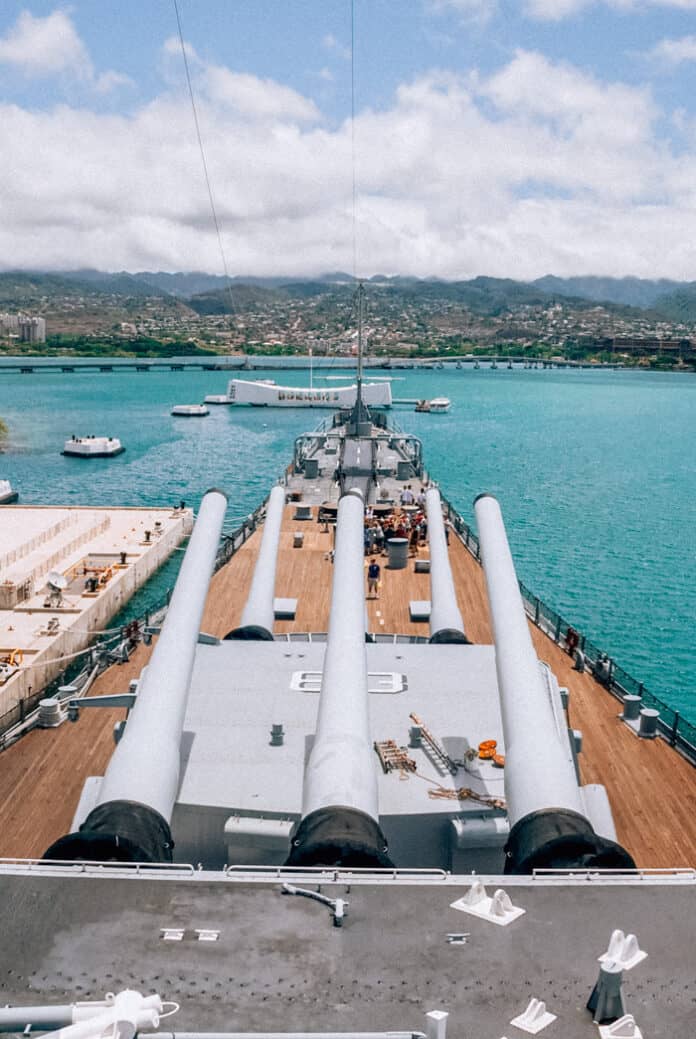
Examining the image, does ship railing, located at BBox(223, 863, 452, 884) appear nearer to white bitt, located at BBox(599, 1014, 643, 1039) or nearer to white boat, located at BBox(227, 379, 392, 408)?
white bitt, located at BBox(599, 1014, 643, 1039)

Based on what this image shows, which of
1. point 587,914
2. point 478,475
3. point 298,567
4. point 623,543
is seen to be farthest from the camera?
point 478,475

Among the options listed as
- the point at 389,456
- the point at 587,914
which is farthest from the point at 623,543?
the point at 587,914

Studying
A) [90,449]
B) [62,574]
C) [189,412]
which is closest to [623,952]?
[62,574]

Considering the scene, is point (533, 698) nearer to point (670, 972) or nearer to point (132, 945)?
point (670, 972)

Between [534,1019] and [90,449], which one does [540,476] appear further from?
[534,1019]

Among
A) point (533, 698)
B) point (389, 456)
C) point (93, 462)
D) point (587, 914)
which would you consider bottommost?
point (93, 462)

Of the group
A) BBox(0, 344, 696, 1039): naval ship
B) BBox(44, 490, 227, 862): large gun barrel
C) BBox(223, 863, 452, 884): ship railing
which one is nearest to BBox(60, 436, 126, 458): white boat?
BBox(0, 344, 696, 1039): naval ship
